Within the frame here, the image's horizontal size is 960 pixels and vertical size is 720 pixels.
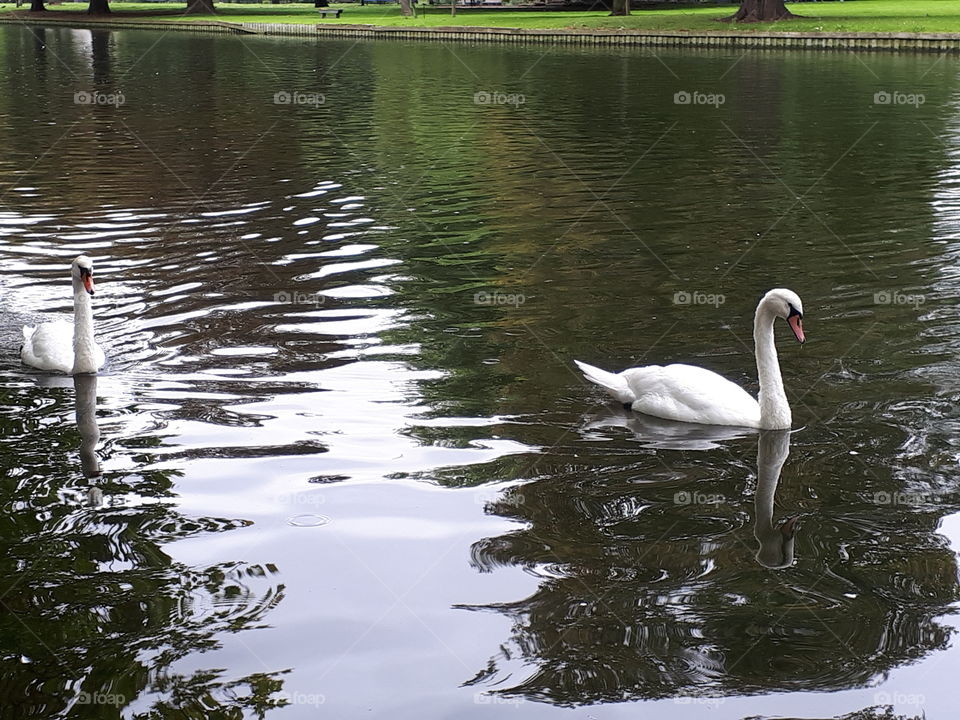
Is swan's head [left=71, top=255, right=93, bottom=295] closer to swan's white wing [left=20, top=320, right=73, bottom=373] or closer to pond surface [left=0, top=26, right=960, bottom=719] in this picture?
swan's white wing [left=20, top=320, right=73, bottom=373]

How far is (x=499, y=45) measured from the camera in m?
46.8

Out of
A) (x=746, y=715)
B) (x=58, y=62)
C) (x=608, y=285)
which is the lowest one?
(x=746, y=715)

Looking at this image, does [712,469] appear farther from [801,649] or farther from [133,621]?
[133,621]

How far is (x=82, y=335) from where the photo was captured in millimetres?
9758

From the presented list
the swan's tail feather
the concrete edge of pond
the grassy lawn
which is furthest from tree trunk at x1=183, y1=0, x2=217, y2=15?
the swan's tail feather

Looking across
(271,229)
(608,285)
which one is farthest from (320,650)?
(271,229)

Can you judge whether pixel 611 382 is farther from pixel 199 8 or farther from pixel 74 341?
pixel 199 8

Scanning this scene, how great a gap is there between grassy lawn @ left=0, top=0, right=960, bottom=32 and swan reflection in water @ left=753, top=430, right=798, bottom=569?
35350 mm

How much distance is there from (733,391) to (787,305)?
2.26 ft

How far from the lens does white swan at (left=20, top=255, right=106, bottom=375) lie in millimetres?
9664

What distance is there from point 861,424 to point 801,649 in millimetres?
3105

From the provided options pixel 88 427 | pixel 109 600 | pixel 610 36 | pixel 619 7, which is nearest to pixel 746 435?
pixel 109 600

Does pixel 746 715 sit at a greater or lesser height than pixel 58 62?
lesser

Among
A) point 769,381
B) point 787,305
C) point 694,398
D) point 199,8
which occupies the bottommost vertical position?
point 694,398
